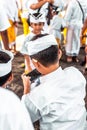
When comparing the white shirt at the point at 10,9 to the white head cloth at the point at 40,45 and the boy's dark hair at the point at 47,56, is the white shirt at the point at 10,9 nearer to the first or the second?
the white head cloth at the point at 40,45

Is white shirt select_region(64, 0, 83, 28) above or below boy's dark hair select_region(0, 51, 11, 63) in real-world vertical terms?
below

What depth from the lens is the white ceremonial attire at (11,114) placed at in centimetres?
139

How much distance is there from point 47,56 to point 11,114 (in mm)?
810

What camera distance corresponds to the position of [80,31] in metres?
5.63

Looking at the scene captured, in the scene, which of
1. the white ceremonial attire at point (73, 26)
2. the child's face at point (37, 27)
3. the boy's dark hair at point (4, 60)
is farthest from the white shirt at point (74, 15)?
the boy's dark hair at point (4, 60)

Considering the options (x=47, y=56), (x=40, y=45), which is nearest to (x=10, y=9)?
(x=40, y=45)

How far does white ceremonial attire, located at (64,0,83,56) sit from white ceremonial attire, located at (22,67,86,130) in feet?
10.6

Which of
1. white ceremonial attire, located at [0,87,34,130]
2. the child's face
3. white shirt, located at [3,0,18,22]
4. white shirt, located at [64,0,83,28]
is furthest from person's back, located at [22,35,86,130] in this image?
white shirt, located at [3,0,18,22]

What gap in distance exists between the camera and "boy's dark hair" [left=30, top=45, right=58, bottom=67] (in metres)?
2.14

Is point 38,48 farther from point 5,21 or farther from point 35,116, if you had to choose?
point 5,21

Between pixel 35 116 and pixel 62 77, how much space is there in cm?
31

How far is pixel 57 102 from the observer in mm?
2000

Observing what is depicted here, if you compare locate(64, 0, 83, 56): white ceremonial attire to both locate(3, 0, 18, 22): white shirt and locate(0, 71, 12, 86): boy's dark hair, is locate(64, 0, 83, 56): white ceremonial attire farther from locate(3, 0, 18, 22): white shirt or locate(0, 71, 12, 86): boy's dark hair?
locate(0, 71, 12, 86): boy's dark hair

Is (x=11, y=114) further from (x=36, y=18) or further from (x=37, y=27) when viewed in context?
(x=36, y=18)
